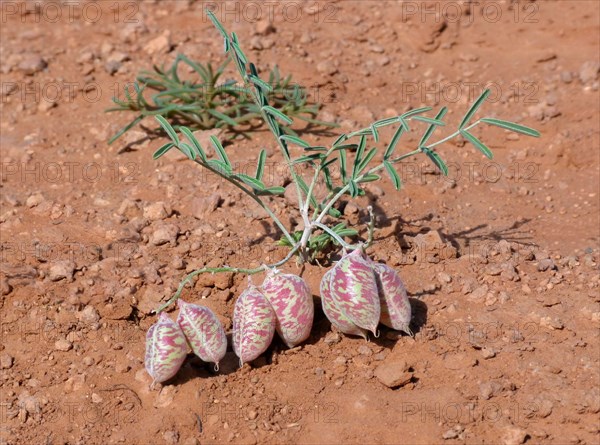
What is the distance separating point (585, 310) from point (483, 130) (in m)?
1.61

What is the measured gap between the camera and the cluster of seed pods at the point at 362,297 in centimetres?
272


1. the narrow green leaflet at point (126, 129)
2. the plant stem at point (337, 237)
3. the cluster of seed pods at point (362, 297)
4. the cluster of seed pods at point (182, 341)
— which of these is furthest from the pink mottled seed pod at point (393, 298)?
the narrow green leaflet at point (126, 129)

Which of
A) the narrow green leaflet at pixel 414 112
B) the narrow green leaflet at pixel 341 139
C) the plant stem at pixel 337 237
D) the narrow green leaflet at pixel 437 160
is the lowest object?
the plant stem at pixel 337 237

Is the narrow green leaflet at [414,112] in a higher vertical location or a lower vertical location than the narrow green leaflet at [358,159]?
higher

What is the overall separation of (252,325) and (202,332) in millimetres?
166

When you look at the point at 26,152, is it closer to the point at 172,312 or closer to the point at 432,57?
the point at 172,312

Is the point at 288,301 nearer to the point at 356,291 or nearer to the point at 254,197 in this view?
the point at 356,291

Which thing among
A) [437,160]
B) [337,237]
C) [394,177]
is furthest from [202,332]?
[437,160]

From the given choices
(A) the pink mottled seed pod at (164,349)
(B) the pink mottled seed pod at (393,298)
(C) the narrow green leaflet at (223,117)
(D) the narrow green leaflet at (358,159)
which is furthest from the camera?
(C) the narrow green leaflet at (223,117)

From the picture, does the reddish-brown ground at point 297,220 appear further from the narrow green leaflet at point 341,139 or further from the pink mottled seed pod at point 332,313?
the narrow green leaflet at point 341,139

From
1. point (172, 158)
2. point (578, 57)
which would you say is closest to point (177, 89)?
point (172, 158)

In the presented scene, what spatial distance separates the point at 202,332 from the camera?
2.74 metres

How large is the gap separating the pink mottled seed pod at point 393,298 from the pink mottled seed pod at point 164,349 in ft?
2.24

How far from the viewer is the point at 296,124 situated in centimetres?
434
